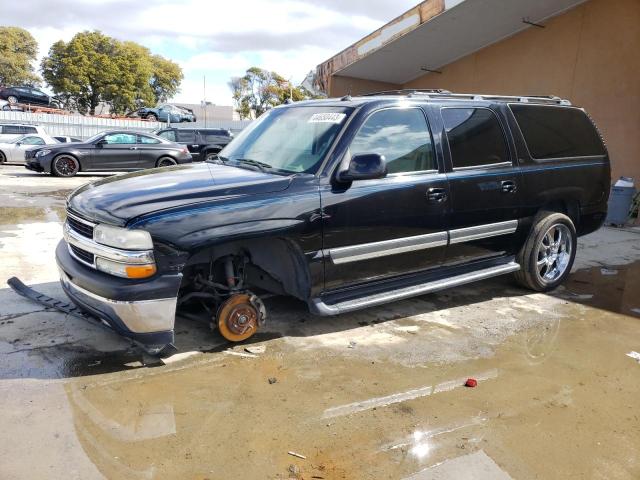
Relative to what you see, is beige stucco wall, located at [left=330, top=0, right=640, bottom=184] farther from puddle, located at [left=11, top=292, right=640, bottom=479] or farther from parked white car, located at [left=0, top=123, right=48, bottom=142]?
parked white car, located at [left=0, top=123, right=48, bottom=142]

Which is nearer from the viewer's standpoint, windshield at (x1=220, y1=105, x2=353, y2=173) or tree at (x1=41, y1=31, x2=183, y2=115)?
windshield at (x1=220, y1=105, x2=353, y2=173)

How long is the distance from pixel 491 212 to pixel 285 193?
210 cm

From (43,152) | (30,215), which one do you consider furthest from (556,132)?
(43,152)

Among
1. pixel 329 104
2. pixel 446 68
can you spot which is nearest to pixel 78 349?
pixel 329 104

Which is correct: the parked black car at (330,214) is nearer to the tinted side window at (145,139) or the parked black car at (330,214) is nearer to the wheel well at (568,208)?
the wheel well at (568,208)

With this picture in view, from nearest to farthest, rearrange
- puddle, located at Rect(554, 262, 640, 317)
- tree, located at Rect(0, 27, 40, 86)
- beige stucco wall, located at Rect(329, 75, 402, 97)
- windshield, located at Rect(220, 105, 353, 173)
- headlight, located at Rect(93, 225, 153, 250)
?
headlight, located at Rect(93, 225, 153, 250) < windshield, located at Rect(220, 105, 353, 173) < puddle, located at Rect(554, 262, 640, 317) < beige stucco wall, located at Rect(329, 75, 402, 97) < tree, located at Rect(0, 27, 40, 86)

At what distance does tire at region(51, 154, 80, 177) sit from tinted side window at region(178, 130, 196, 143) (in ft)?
14.9

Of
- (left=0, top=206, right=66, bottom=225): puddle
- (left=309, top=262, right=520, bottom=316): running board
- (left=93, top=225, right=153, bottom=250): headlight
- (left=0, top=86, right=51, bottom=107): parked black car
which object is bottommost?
(left=0, top=206, right=66, bottom=225): puddle

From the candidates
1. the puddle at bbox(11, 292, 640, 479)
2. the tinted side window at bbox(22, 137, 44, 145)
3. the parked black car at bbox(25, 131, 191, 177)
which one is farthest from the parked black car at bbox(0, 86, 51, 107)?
the puddle at bbox(11, 292, 640, 479)

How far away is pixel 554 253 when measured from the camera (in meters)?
5.59

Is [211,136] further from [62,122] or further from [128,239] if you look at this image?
[128,239]

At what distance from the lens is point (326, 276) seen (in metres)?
3.94

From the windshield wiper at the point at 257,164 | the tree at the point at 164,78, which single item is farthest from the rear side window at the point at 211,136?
the tree at the point at 164,78

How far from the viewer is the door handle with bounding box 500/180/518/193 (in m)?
4.86
